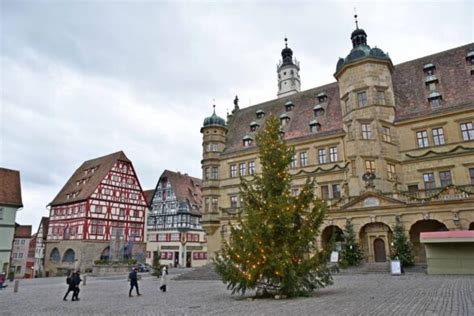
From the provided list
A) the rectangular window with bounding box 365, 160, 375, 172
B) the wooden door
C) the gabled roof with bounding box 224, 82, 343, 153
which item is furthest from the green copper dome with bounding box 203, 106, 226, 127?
the wooden door

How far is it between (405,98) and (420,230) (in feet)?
39.5

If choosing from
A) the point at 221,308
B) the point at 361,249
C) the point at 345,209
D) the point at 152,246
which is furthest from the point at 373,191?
the point at 152,246

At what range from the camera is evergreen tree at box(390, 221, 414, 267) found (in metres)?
24.2

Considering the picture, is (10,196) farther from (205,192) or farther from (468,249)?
(468,249)

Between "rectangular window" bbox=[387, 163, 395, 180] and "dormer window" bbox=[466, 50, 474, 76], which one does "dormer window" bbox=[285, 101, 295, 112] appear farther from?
"dormer window" bbox=[466, 50, 474, 76]

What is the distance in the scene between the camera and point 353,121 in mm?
30516

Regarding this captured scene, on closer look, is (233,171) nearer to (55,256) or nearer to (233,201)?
(233,201)

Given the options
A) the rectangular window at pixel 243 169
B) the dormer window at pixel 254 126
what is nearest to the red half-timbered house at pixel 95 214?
the rectangular window at pixel 243 169

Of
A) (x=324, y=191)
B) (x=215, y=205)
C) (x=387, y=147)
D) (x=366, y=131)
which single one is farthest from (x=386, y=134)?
(x=215, y=205)

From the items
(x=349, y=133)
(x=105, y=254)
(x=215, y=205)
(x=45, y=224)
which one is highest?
(x=349, y=133)

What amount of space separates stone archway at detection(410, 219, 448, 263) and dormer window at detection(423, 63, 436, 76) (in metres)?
14.2

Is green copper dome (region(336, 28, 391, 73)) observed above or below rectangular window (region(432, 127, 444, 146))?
above

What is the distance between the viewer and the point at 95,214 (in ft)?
159

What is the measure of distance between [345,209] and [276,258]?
17.2 metres
